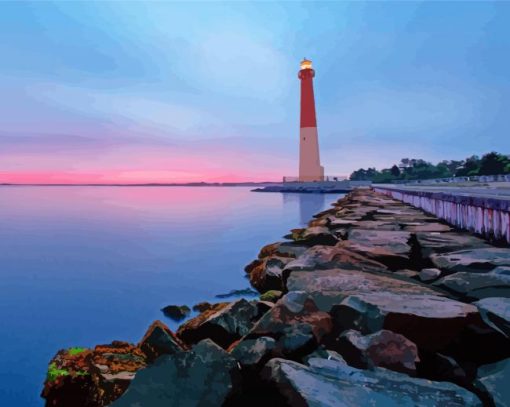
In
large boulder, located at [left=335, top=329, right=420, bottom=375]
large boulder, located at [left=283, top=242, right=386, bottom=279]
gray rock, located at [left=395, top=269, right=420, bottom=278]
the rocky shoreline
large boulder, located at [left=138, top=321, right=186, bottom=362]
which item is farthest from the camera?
large boulder, located at [left=283, top=242, right=386, bottom=279]

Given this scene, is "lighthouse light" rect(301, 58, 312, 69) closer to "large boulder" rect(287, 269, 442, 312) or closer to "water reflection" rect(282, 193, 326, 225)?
"water reflection" rect(282, 193, 326, 225)

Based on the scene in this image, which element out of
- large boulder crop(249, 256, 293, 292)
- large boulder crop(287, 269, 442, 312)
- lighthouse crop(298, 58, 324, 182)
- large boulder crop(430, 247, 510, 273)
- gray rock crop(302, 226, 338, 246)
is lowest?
large boulder crop(249, 256, 293, 292)

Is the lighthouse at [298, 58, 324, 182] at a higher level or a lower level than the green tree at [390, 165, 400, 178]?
higher

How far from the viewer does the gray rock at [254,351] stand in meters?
2.22

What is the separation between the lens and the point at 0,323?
5656 mm

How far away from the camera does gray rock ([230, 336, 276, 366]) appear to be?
2.22 metres

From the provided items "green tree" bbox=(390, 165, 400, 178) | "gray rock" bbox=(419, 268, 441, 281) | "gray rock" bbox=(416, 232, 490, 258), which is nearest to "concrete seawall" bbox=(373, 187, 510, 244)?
"gray rock" bbox=(416, 232, 490, 258)

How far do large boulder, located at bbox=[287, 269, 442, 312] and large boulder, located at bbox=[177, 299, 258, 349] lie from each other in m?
0.50

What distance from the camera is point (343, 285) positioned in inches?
131

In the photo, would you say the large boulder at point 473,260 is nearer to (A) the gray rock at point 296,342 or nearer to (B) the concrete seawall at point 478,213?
(B) the concrete seawall at point 478,213

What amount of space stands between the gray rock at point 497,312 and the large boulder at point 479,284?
0.27m

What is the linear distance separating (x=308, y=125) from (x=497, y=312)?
3850 centimetres

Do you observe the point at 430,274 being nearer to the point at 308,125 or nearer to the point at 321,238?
the point at 321,238

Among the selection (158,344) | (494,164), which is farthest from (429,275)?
(494,164)
